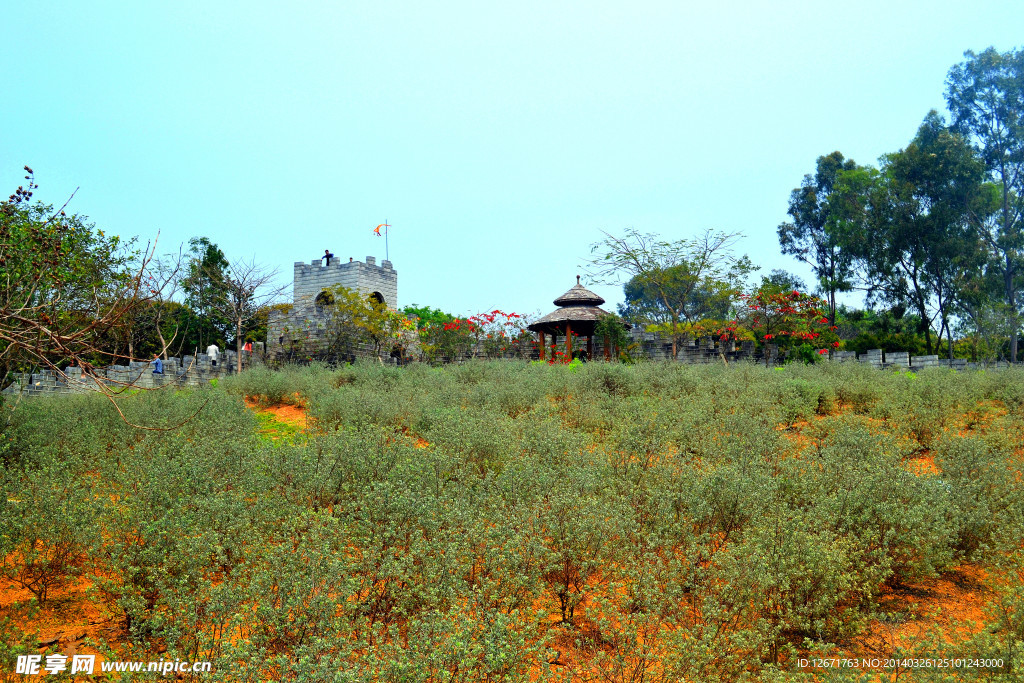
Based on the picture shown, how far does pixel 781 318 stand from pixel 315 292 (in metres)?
19.8

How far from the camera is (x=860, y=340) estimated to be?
27141 millimetres

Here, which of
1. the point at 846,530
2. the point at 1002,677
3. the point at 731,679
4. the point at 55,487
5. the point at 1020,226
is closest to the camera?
the point at 1002,677

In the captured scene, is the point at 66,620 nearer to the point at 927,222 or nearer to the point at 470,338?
the point at 470,338

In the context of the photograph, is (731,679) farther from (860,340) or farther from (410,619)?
(860,340)

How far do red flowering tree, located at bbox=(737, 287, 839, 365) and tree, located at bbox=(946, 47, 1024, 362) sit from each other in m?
9.63

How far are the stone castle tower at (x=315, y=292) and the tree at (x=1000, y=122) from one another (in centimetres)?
2480

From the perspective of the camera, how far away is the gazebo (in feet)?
68.8

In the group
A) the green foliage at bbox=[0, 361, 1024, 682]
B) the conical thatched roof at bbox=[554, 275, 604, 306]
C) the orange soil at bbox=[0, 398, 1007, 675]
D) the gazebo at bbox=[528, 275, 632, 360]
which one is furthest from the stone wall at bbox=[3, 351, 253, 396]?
the conical thatched roof at bbox=[554, 275, 604, 306]

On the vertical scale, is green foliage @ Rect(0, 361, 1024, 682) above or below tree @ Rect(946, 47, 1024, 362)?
below

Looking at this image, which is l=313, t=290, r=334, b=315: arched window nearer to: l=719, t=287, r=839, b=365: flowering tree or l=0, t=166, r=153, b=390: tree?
l=0, t=166, r=153, b=390: tree

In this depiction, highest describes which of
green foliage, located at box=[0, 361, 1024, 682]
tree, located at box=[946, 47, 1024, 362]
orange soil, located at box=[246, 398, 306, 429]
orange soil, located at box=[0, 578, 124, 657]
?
tree, located at box=[946, 47, 1024, 362]

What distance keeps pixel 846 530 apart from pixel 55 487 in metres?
5.89

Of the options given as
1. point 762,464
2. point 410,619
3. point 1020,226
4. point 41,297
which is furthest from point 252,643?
point 1020,226

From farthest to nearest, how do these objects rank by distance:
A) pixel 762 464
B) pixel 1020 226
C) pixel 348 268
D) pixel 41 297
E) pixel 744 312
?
pixel 348 268 → pixel 1020 226 → pixel 744 312 → pixel 41 297 → pixel 762 464
